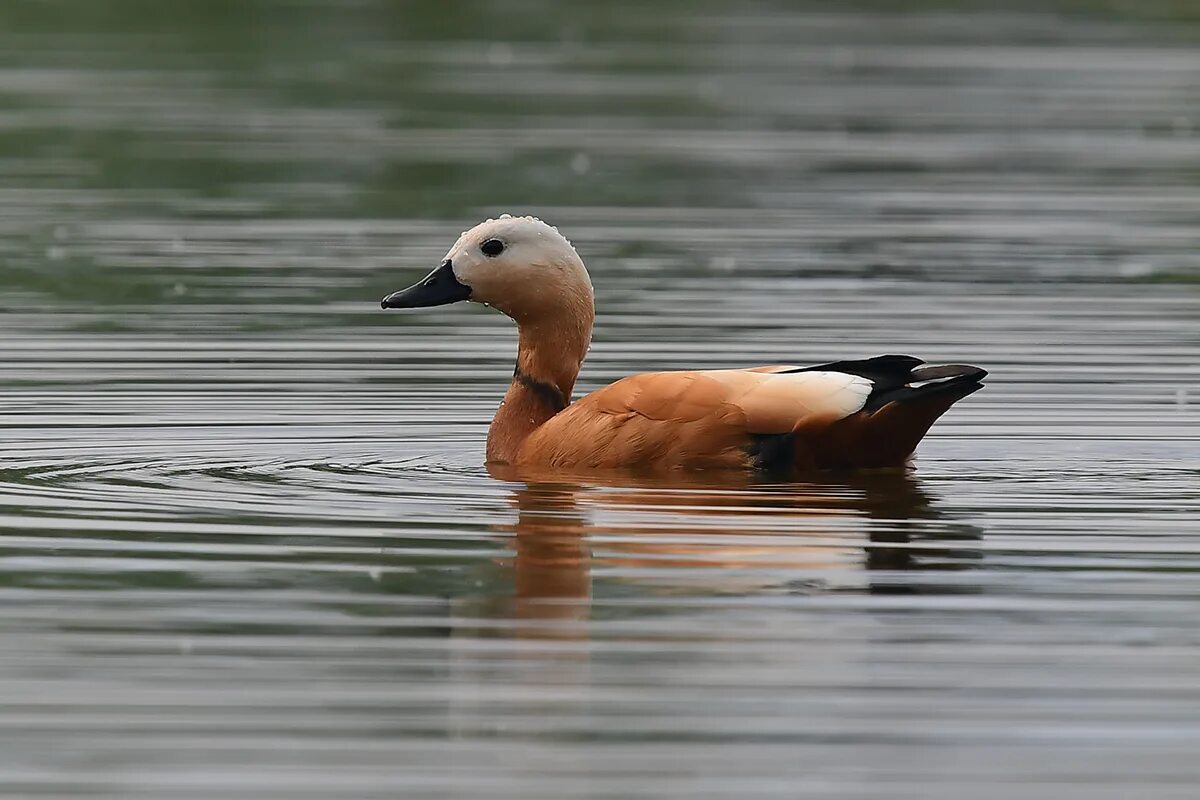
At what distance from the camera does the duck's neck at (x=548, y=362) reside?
11.3 m

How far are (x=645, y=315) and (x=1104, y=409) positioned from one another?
3913 millimetres

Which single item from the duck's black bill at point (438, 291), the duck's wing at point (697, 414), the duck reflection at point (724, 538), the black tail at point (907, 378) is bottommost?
the duck reflection at point (724, 538)

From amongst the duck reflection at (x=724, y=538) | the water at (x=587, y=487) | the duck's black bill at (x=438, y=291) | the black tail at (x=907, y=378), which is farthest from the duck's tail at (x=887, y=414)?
the duck's black bill at (x=438, y=291)

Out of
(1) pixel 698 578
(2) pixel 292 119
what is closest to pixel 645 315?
(1) pixel 698 578

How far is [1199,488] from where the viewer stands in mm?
10102

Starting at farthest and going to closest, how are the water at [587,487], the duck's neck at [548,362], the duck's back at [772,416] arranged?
the duck's neck at [548,362] < the duck's back at [772,416] < the water at [587,487]

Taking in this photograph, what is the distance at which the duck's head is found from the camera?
11273mm

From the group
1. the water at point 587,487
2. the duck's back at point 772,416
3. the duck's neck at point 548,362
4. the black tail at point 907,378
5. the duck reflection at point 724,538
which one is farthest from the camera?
the duck's neck at point 548,362

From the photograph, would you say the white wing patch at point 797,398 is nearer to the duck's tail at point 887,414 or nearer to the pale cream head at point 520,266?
the duck's tail at point 887,414

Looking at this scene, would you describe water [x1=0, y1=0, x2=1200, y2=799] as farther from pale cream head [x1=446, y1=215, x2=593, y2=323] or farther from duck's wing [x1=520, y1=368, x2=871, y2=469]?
pale cream head [x1=446, y1=215, x2=593, y2=323]

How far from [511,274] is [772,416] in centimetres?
162

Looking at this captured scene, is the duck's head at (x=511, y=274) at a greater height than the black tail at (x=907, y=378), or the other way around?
the duck's head at (x=511, y=274)

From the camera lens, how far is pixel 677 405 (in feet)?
33.9

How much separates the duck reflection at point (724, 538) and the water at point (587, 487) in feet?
0.10
